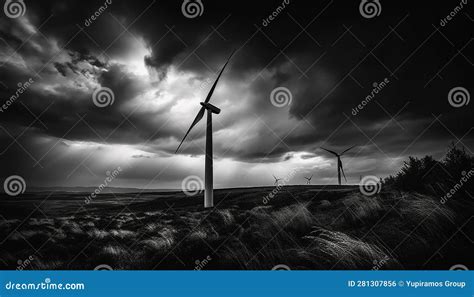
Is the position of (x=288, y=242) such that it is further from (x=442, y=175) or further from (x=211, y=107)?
(x=211, y=107)

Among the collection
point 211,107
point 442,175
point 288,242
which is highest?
point 211,107

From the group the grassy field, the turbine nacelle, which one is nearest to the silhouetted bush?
the grassy field

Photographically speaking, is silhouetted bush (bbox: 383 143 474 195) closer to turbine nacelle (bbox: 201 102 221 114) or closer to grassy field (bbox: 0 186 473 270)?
grassy field (bbox: 0 186 473 270)

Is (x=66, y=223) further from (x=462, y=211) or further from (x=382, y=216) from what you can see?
(x=462, y=211)

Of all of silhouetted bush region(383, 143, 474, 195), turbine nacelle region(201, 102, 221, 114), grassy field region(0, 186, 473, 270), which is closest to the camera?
grassy field region(0, 186, 473, 270)

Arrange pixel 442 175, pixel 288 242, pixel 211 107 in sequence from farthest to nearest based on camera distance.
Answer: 1. pixel 211 107
2. pixel 442 175
3. pixel 288 242

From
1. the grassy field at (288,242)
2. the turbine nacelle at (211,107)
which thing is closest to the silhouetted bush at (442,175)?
the grassy field at (288,242)

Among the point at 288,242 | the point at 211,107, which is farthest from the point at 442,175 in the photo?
the point at 211,107

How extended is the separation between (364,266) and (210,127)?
730 inches

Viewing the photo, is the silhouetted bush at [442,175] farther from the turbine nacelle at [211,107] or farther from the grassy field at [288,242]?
the turbine nacelle at [211,107]

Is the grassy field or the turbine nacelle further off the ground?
the turbine nacelle

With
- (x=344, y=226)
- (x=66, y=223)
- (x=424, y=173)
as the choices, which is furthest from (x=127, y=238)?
(x=424, y=173)

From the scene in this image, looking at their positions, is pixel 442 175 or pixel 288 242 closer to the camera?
pixel 288 242

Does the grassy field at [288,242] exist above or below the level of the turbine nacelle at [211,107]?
below
